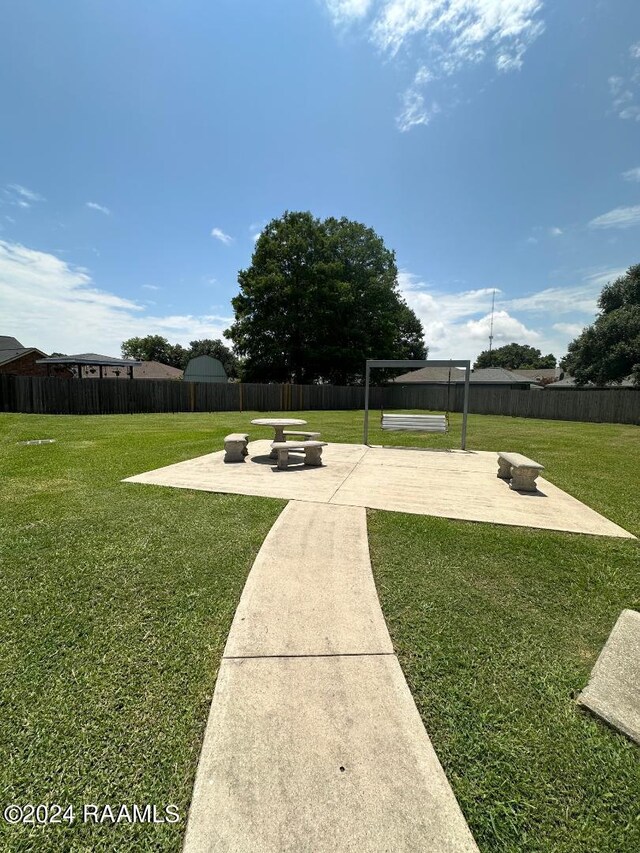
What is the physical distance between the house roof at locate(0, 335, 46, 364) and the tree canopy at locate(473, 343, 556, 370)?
77.8 meters

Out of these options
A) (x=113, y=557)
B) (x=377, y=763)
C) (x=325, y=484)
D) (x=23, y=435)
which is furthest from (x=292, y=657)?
(x=23, y=435)

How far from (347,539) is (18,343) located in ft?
116

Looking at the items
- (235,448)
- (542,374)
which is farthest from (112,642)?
(542,374)

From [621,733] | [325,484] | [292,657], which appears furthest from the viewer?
[325,484]

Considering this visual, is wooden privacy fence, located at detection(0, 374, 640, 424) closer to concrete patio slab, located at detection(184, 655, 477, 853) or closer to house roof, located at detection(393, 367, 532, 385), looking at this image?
house roof, located at detection(393, 367, 532, 385)

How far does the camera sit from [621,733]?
1.76 m

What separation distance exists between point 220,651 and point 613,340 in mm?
30010

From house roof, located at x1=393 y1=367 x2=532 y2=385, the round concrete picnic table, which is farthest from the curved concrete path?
house roof, located at x1=393 y1=367 x2=532 y2=385

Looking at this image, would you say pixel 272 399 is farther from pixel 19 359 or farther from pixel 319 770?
pixel 319 770

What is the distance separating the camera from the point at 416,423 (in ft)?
31.4

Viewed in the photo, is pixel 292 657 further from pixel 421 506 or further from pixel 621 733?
pixel 421 506

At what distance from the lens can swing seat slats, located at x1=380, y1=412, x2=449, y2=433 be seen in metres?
9.44

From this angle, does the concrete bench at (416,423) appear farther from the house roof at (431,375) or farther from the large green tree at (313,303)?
the house roof at (431,375)

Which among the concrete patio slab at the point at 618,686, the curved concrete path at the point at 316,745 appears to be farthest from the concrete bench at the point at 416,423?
the concrete patio slab at the point at 618,686
